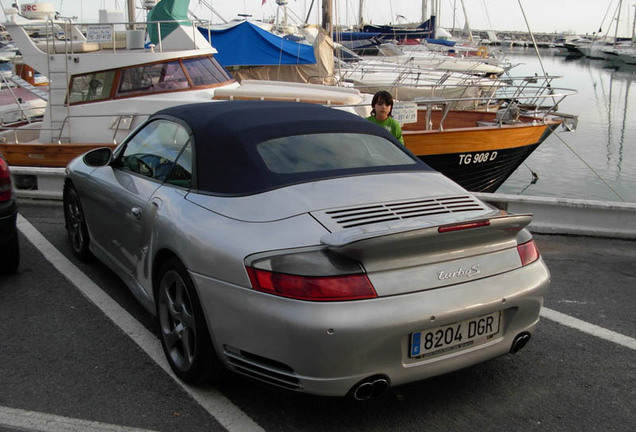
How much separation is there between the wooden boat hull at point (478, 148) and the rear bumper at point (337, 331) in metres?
8.16

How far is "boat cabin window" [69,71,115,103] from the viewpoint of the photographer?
10445mm

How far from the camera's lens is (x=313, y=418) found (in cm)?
338

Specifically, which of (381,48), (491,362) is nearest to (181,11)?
(491,362)

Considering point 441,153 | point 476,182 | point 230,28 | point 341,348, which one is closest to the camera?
point 341,348

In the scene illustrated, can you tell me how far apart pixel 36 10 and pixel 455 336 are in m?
11.1

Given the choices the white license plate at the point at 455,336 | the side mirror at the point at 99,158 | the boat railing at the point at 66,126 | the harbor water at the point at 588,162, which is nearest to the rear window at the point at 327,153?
the white license plate at the point at 455,336

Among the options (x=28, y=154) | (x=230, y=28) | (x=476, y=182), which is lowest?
(x=476, y=182)

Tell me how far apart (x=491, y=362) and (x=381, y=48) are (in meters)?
32.2

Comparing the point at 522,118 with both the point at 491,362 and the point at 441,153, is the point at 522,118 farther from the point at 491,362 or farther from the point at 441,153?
the point at 491,362

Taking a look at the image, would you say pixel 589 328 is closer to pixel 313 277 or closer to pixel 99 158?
pixel 313 277

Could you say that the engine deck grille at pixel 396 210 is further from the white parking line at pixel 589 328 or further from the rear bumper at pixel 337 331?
the white parking line at pixel 589 328

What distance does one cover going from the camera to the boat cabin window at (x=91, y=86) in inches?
411

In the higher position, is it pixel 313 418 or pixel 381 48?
pixel 381 48

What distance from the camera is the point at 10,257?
5.47 metres
